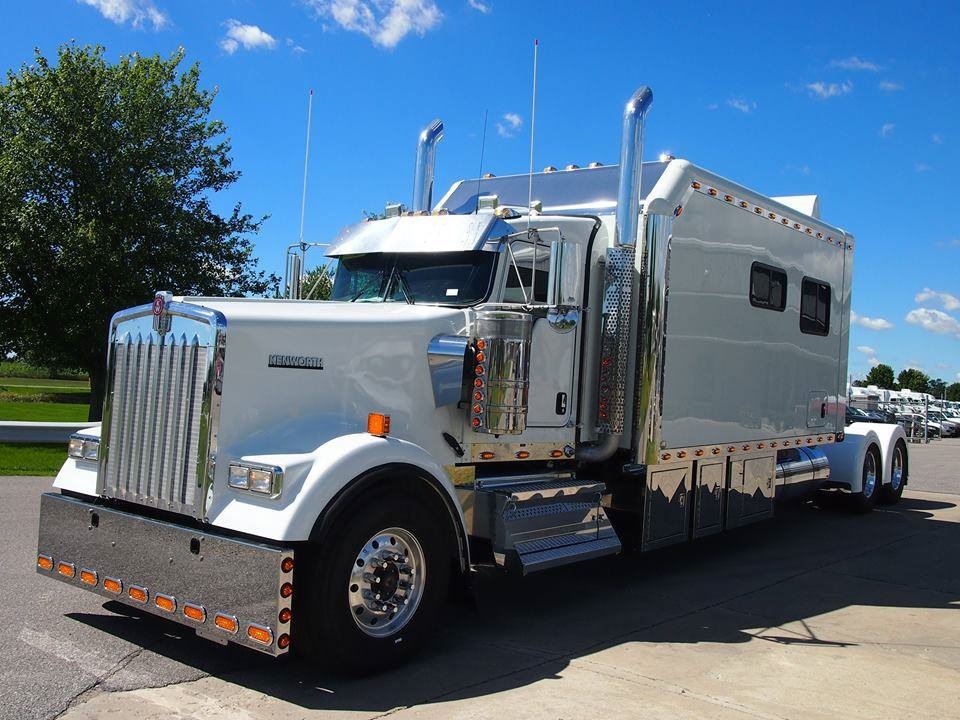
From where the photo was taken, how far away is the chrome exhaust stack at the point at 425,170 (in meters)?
8.72

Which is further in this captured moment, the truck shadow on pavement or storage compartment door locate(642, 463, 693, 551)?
storage compartment door locate(642, 463, 693, 551)

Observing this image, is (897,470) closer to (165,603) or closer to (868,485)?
(868,485)

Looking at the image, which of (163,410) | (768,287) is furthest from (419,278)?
(768,287)

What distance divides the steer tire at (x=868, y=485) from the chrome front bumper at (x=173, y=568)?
31.5ft

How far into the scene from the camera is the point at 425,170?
8750 millimetres

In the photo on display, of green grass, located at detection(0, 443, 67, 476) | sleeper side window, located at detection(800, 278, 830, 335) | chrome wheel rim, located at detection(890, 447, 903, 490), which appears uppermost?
sleeper side window, located at detection(800, 278, 830, 335)

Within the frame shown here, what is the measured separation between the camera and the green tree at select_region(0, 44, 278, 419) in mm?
18719

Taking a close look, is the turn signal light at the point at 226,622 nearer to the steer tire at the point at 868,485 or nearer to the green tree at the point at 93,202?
the steer tire at the point at 868,485

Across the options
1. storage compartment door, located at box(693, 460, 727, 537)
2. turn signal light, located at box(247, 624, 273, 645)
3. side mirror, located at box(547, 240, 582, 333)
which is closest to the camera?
turn signal light, located at box(247, 624, 273, 645)

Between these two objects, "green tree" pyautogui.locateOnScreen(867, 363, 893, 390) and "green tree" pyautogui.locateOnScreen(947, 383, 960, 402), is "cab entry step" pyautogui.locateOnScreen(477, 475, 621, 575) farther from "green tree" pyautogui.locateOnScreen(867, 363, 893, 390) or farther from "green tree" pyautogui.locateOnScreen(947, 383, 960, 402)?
"green tree" pyautogui.locateOnScreen(947, 383, 960, 402)

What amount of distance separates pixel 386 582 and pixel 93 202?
16770 millimetres

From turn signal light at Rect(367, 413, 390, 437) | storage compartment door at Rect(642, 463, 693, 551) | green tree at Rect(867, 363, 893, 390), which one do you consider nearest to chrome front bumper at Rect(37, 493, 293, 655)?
turn signal light at Rect(367, 413, 390, 437)

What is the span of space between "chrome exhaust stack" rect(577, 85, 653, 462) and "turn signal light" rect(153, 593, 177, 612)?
134 inches

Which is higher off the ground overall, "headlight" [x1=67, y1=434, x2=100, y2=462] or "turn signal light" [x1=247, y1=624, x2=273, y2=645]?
"headlight" [x1=67, y1=434, x2=100, y2=462]
